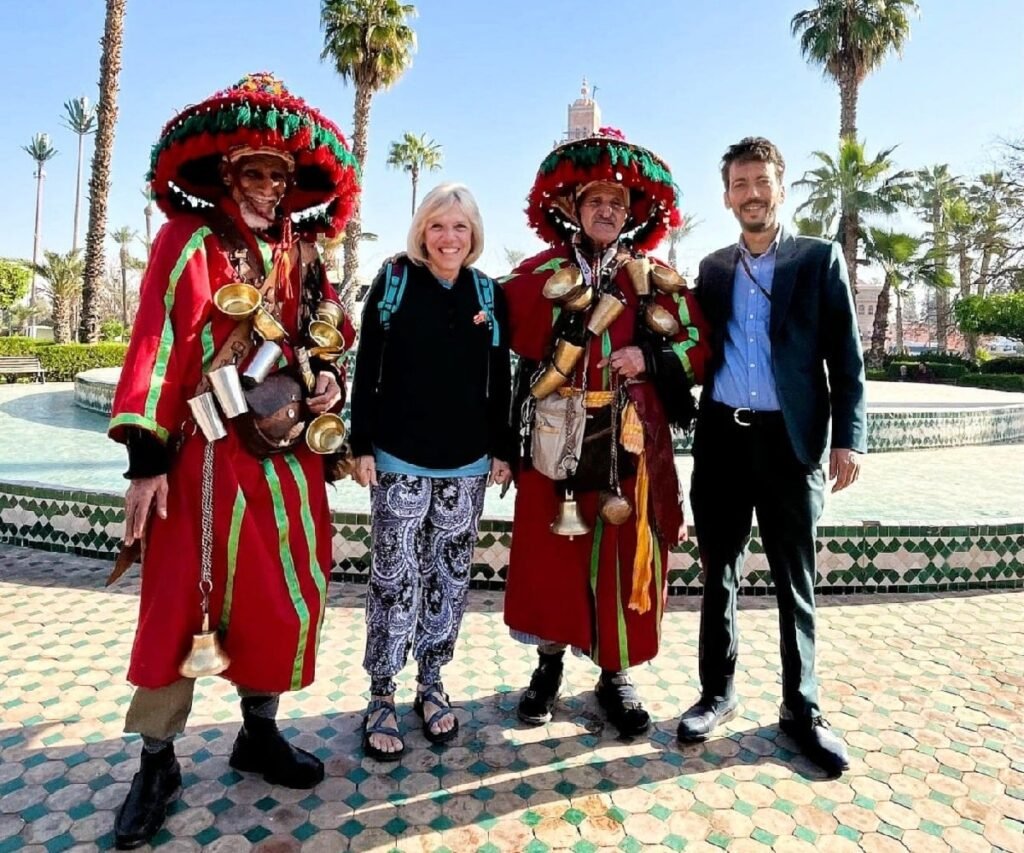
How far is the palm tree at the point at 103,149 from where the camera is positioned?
51.1 ft

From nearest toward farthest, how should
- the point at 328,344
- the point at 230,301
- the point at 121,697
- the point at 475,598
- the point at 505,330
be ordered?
the point at 230,301
the point at 328,344
the point at 505,330
the point at 121,697
the point at 475,598

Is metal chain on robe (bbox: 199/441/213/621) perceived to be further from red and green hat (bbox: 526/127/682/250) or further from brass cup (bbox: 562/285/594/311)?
red and green hat (bbox: 526/127/682/250)

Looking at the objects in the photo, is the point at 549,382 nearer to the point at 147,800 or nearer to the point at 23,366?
the point at 147,800

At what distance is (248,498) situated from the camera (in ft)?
6.93

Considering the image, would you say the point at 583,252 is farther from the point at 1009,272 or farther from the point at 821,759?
the point at 1009,272

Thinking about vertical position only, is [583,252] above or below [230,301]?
above

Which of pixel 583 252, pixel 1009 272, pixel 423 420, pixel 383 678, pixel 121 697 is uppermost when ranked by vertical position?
pixel 1009 272

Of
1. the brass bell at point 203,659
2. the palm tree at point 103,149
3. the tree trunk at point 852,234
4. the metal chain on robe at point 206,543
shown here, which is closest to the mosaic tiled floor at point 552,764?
the brass bell at point 203,659

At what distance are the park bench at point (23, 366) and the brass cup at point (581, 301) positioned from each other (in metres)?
18.1

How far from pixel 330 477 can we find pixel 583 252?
4.07 ft

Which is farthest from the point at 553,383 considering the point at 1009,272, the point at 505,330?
the point at 1009,272

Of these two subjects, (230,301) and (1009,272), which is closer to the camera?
(230,301)

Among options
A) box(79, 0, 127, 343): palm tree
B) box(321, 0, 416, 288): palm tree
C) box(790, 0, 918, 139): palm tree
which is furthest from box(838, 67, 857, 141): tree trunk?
box(79, 0, 127, 343): palm tree

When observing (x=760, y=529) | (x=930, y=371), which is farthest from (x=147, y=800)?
(x=930, y=371)
